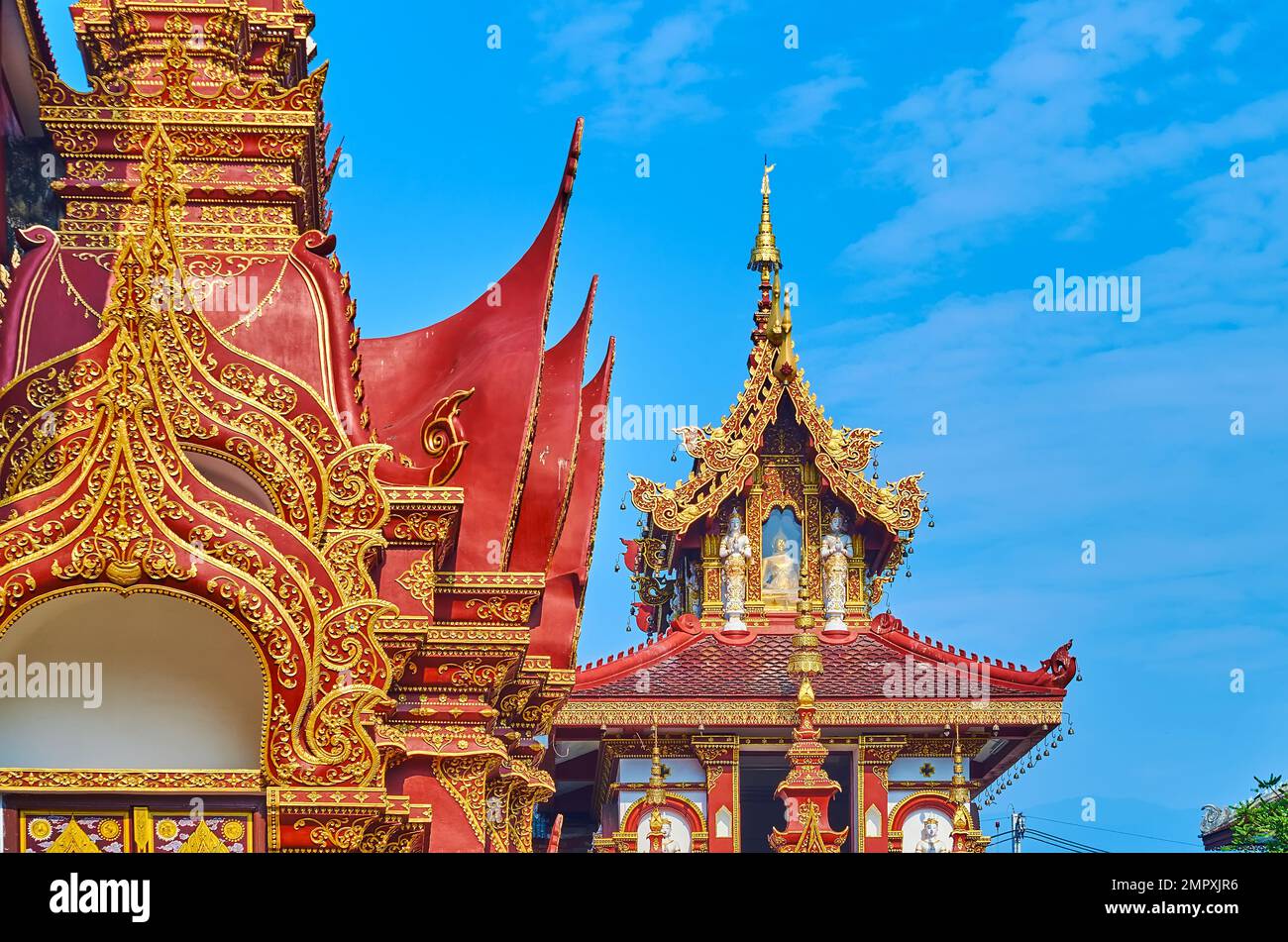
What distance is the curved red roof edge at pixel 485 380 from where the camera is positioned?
53.1ft

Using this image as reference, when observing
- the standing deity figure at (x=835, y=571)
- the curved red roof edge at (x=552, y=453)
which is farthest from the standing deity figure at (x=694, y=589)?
the curved red roof edge at (x=552, y=453)

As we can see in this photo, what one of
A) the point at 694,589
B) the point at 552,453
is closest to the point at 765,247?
the point at 694,589

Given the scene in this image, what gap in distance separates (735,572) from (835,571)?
65.2 inches

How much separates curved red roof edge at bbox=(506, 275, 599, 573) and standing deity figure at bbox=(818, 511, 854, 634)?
1724 centimetres

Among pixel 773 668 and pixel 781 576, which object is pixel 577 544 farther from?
pixel 781 576

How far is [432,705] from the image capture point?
15.9 metres

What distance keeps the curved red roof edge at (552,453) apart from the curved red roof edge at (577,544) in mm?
547

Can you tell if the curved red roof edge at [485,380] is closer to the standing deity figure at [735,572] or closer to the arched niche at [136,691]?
the arched niche at [136,691]

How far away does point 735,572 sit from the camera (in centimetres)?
3684

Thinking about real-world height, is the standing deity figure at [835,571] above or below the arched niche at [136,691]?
above

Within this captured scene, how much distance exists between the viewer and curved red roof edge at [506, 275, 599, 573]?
1709 centimetres
